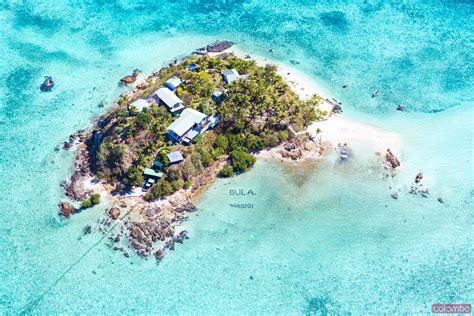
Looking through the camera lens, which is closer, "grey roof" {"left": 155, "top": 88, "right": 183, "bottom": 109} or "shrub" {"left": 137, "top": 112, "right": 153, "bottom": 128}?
"shrub" {"left": 137, "top": 112, "right": 153, "bottom": 128}

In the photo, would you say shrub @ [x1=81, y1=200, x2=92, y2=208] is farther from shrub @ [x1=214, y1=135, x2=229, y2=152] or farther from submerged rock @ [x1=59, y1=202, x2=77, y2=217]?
shrub @ [x1=214, y1=135, x2=229, y2=152]

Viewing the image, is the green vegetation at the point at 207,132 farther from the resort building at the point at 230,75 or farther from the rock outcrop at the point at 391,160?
the rock outcrop at the point at 391,160

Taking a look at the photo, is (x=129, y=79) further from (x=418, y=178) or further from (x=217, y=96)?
(x=418, y=178)

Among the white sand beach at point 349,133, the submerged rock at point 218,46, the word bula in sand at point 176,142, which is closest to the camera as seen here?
the word bula in sand at point 176,142

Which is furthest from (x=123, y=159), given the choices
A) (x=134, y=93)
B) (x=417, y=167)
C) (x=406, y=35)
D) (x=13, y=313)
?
(x=406, y=35)

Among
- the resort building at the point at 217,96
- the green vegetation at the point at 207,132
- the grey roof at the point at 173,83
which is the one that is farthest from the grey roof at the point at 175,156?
the grey roof at the point at 173,83

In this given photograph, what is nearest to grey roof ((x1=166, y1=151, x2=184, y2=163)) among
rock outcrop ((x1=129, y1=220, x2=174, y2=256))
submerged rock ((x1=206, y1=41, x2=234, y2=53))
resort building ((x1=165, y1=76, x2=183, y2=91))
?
rock outcrop ((x1=129, y1=220, x2=174, y2=256))

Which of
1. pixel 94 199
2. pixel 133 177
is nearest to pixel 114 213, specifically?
pixel 94 199
